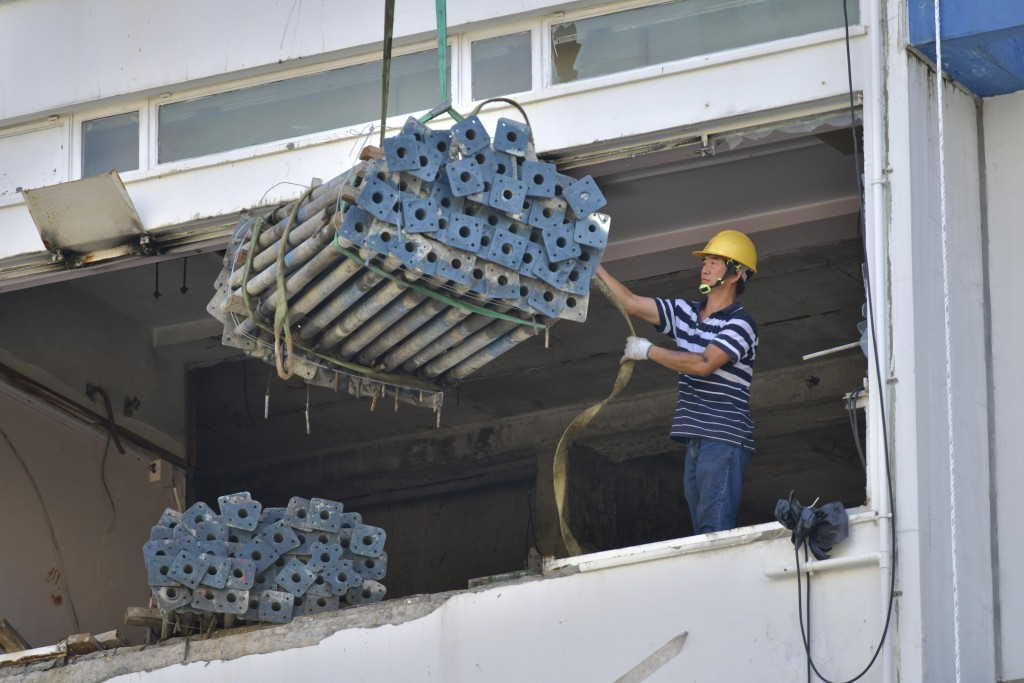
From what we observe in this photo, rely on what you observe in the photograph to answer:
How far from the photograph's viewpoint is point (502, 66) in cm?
991

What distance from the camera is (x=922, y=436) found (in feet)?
26.2

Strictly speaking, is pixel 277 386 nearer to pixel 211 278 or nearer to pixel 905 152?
pixel 211 278

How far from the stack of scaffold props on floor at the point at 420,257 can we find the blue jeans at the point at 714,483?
44.7 inches

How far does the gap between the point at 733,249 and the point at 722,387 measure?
32.4 inches

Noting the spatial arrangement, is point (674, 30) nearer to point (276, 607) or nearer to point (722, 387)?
point (722, 387)

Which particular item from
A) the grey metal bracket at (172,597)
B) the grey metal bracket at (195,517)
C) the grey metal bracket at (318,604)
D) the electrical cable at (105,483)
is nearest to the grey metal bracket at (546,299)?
the grey metal bracket at (318,604)

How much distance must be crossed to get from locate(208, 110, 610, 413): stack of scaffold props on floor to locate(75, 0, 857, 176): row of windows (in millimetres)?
1370

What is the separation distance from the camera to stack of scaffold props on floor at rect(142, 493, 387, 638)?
31.0 feet

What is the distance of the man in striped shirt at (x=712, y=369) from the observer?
8.88 m

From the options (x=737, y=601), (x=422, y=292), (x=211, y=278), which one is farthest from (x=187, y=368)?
(x=737, y=601)

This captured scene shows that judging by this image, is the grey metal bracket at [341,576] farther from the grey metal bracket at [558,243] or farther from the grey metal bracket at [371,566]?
the grey metal bracket at [558,243]

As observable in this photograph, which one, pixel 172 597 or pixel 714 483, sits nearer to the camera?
pixel 714 483

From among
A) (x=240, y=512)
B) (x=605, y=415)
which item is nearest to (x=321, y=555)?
(x=240, y=512)

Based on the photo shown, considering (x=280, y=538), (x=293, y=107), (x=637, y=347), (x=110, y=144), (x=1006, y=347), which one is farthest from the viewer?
(x=110, y=144)
